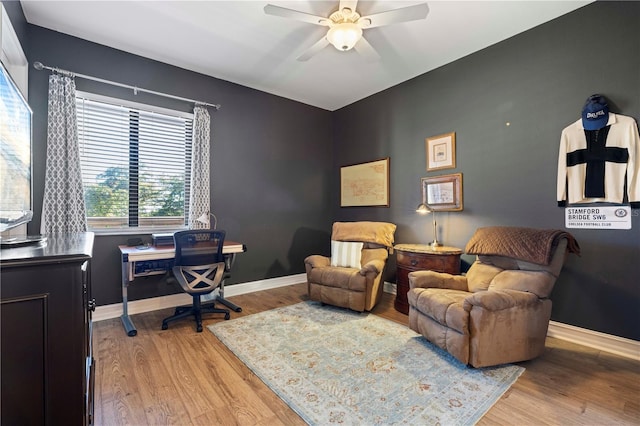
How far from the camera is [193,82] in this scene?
358 cm

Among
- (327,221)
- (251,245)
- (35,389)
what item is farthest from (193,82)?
(35,389)

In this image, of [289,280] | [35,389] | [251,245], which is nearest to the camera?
[35,389]

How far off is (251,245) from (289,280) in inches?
32.9

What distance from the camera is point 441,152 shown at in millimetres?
3475

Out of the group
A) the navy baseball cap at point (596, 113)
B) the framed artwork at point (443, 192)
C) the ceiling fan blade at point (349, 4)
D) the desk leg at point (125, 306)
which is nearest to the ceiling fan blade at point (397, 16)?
the ceiling fan blade at point (349, 4)

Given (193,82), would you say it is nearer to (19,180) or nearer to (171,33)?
(171,33)

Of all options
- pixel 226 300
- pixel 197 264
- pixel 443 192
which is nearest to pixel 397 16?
pixel 443 192

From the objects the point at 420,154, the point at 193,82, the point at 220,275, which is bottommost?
the point at 220,275

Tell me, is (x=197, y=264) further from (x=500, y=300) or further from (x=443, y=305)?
(x=500, y=300)

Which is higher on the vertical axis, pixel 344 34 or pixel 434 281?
pixel 344 34

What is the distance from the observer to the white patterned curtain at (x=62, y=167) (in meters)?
2.66

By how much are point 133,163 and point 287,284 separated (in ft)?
8.35

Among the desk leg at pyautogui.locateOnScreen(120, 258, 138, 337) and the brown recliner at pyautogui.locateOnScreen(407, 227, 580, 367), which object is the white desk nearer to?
the desk leg at pyautogui.locateOnScreen(120, 258, 138, 337)

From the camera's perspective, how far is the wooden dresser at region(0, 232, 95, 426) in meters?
0.81
